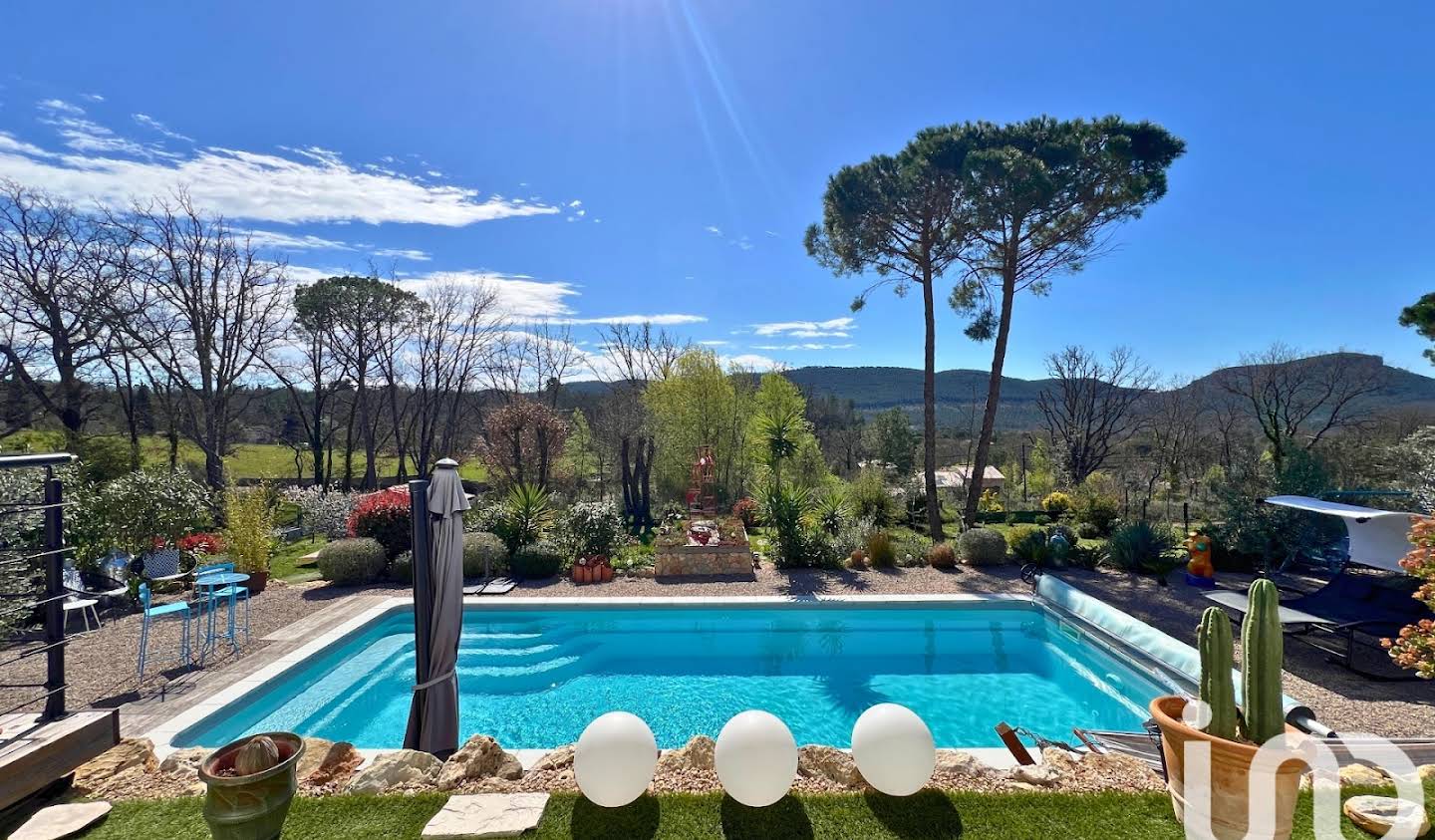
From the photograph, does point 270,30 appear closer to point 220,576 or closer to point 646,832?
point 220,576

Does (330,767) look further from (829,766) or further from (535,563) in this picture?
(535,563)

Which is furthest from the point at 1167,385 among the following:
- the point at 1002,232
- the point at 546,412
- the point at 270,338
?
the point at 270,338

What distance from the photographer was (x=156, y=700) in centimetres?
543

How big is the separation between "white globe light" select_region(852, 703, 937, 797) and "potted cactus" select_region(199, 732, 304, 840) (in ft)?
9.57

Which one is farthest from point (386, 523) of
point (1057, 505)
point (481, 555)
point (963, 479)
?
point (963, 479)

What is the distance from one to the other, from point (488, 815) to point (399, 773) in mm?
844

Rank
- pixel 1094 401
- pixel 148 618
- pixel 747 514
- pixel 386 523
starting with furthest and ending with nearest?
pixel 1094 401
pixel 747 514
pixel 386 523
pixel 148 618

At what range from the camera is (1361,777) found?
3.49 m

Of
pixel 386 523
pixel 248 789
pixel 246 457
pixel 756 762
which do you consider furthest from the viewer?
pixel 246 457

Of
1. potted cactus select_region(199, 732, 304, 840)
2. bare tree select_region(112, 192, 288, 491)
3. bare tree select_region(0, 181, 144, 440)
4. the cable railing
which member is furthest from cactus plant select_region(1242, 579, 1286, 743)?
bare tree select_region(112, 192, 288, 491)

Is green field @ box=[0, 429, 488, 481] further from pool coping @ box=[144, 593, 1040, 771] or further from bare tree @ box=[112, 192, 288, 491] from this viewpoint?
pool coping @ box=[144, 593, 1040, 771]

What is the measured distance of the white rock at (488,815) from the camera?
303cm

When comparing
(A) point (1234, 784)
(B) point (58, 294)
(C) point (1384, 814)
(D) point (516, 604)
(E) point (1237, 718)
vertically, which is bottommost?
(D) point (516, 604)

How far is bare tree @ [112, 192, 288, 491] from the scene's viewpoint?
1619 cm
